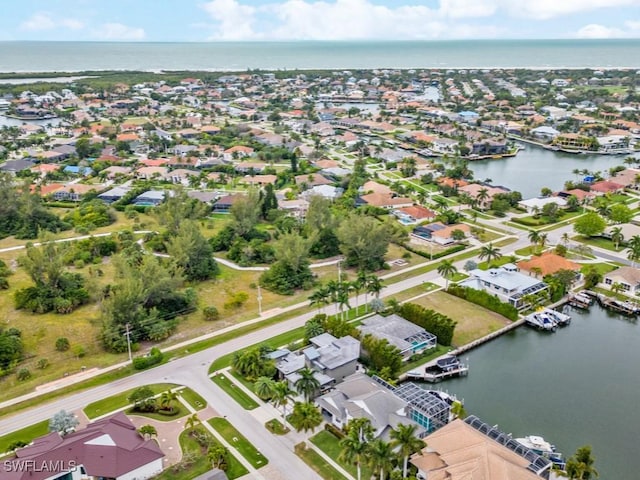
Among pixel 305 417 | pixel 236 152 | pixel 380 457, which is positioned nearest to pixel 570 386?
pixel 380 457

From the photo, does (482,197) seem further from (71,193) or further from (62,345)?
(71,193)

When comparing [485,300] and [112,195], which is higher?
[112,195]

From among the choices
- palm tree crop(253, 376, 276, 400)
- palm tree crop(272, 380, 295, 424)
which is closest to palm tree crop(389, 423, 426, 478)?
palm tree crop(272, 380, 295, 424)

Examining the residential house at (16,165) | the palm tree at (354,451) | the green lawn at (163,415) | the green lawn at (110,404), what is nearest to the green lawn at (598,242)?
the palm tree at (354,451)

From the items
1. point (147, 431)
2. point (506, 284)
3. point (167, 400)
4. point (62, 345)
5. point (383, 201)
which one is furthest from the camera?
point (383, 201)

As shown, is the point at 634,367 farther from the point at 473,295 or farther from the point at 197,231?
the point at 197,231
